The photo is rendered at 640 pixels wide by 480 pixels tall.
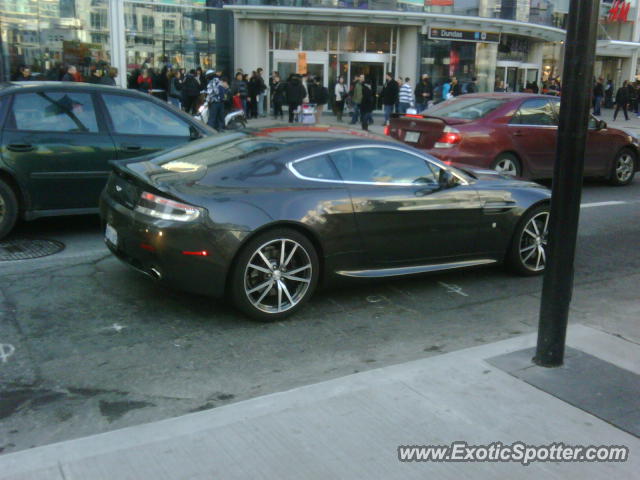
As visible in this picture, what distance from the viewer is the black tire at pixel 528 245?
269 inches

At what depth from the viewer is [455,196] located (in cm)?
637

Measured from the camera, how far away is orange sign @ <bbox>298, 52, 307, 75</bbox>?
29078mm

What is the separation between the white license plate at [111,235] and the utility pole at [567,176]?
3337mm

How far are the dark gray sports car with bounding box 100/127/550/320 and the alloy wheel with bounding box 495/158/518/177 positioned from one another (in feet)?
14.5

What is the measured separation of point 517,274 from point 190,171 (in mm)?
3467

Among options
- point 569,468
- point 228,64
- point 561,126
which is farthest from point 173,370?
point 228,64

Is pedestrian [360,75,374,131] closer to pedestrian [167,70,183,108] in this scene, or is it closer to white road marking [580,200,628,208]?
pedestrian [167,70,183,108]

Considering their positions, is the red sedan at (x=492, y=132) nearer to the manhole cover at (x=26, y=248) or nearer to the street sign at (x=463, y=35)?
the manhole cover at (x=26, y=248)

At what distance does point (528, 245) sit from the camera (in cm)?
702

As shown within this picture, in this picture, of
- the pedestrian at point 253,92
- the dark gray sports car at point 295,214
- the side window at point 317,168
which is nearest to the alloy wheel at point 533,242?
the dark gray sports car at point 295,214

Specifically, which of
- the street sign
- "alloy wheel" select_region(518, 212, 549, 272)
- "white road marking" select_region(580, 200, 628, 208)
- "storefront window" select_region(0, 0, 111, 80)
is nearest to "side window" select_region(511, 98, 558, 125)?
"white road marking" select_region(580, 200, 628, 208)

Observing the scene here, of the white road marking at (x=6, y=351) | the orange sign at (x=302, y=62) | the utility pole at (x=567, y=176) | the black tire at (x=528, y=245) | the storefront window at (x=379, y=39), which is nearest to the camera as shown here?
the utility pole at (x=567, y=176)

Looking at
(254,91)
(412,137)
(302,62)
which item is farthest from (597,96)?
(412,137)

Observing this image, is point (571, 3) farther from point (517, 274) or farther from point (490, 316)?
point (517, 274)
